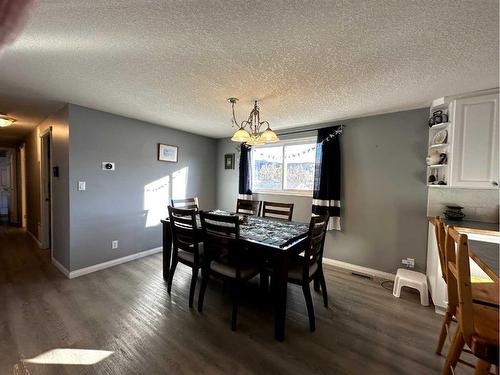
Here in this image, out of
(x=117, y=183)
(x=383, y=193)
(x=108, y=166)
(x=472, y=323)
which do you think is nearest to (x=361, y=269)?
(x=383, y=193)

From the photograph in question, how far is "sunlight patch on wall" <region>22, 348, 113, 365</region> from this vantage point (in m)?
1.49

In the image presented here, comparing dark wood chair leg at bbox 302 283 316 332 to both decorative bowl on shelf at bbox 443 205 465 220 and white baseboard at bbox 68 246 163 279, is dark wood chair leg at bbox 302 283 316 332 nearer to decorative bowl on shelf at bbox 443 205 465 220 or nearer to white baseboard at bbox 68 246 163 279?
decorative bowl on shelf at bbox 443 205 465 220

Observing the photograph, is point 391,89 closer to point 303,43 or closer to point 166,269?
point 303,43

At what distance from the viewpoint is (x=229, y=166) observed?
4625 millimetres

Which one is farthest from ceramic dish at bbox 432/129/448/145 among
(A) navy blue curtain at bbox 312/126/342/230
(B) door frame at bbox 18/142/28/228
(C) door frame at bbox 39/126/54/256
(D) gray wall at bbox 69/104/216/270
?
(B) door frame at bbox 18/142/28/228

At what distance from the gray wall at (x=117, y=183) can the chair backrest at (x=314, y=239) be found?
278 centimetres

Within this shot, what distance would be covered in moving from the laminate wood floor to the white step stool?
0.09 m

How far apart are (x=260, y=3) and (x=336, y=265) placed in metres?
3.28

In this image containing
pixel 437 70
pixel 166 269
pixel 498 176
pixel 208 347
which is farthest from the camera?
pixel 166 269

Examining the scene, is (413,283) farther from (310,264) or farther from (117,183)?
(117,183)

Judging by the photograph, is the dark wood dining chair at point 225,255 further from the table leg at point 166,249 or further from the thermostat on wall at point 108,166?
the thermostat on wall at point 108,166

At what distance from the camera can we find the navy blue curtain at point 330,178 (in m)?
3.18

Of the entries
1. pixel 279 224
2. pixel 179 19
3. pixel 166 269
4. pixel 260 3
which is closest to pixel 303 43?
pixel 260 3

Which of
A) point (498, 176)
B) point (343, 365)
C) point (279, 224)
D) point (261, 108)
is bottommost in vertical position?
point (343, 365)
